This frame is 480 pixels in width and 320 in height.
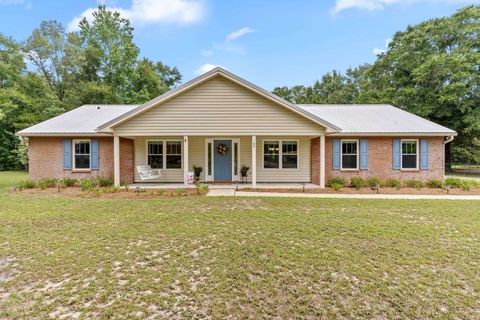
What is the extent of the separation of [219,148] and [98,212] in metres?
7.39

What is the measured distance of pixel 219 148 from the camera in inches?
539

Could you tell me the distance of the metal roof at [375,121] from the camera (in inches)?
492

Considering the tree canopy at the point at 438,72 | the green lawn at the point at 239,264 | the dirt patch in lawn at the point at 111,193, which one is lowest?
the green lawn at the point at 239,264

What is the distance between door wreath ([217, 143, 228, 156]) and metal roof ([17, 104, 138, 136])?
6.08 metres

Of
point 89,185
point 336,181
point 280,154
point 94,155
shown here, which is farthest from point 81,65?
point 336,181

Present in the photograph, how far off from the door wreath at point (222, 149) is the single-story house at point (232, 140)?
0.06 metres

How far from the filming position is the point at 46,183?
11703 millimetres

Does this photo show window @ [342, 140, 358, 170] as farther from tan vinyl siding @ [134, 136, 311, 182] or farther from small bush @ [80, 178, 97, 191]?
small bush @ [80, 178, 97, 191]

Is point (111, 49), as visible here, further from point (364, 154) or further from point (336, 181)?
point (364, 154)

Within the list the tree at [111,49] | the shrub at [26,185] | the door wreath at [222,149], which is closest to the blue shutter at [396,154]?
the door wreath at [222,149]

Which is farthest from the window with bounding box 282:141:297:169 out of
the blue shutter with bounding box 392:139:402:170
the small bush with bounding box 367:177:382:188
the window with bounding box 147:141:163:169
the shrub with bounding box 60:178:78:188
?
the shrub with bounding box 60:178:78:188

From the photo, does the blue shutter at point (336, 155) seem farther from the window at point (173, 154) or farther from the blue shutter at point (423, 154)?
the window at point (173, 154)

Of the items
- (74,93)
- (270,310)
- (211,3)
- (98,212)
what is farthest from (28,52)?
(270,310)

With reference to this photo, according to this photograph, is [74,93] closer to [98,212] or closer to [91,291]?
[98,212]
